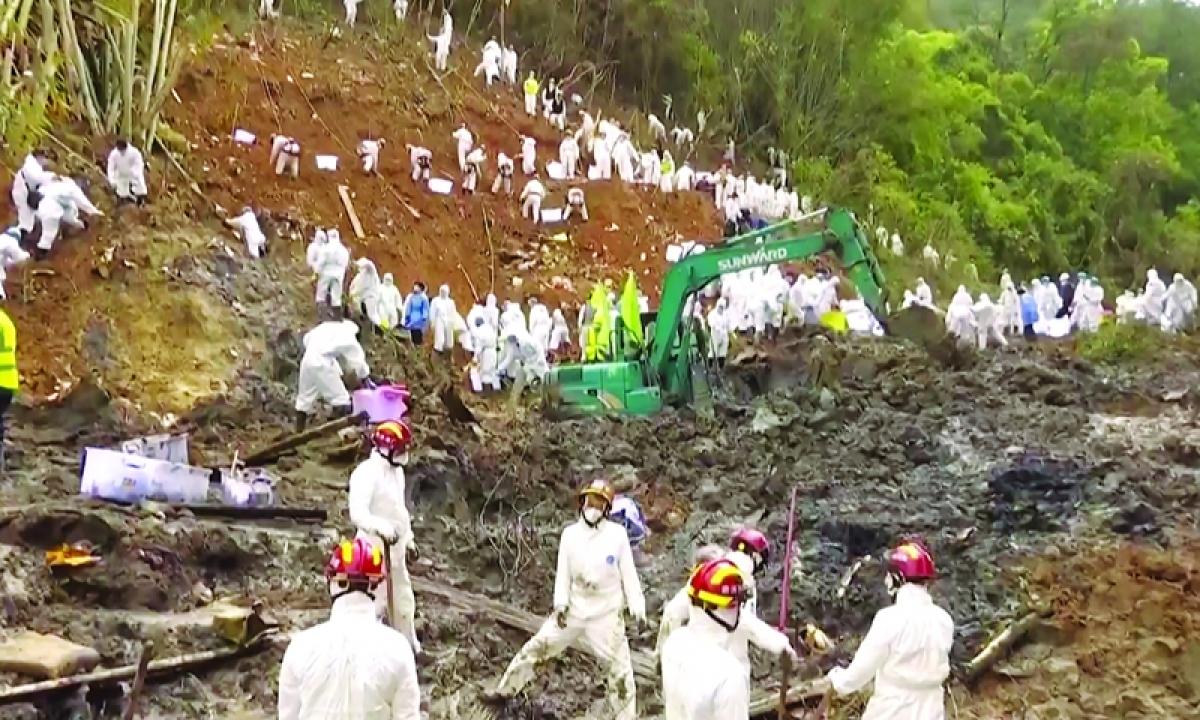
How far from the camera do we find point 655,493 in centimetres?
1481

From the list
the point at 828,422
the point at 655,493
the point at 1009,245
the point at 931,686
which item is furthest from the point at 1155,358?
the point at 1009,245

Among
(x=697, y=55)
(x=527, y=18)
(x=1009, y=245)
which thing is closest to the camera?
(x=527, y=18)

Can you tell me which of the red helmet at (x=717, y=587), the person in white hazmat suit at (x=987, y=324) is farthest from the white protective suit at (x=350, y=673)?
the person in white hazmat suit at (x=987, y=324)

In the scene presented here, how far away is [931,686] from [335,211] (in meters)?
23.2

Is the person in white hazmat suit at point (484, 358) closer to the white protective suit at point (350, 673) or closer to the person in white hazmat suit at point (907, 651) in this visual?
the person in white hazmat suit at point (907, 651)

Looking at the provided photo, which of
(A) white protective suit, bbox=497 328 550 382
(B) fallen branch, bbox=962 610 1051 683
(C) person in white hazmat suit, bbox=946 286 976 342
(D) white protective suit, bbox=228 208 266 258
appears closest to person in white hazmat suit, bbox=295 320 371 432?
(A) white protective suit, bbox=497 328 550 382

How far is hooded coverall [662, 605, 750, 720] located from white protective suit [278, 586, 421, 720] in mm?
1111

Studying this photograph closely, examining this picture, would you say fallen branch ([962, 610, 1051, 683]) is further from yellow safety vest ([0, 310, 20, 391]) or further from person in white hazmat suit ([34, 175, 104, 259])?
person in white hazmat suit ([34, 175, 104, 259])

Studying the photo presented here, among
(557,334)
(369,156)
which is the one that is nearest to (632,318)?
(557,334)

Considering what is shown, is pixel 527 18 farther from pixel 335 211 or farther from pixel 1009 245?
pixel 1009 245

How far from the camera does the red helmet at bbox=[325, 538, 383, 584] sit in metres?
5.29

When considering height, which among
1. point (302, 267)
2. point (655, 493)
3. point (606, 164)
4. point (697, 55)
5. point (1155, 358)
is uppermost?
point (697, 55)

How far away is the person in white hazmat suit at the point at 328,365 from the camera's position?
13.3 metres

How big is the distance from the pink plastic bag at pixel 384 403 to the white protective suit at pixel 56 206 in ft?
22.7
